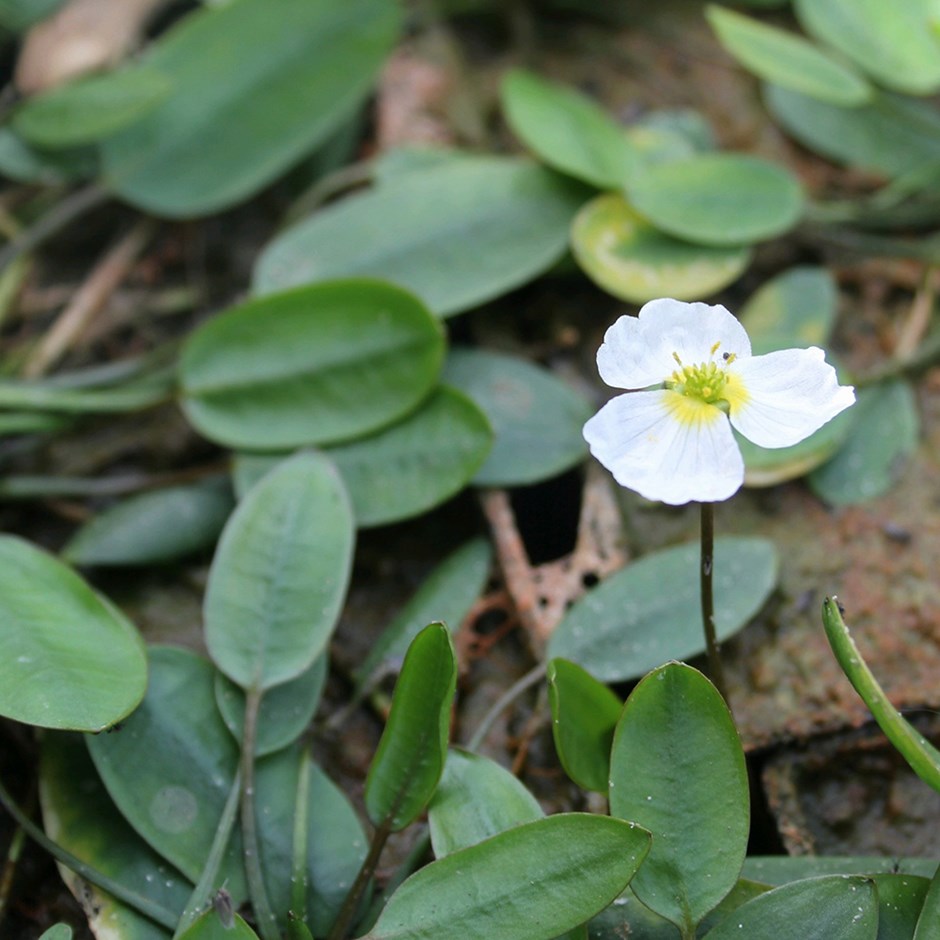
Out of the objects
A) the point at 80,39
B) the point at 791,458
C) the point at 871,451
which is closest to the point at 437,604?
the point at 791,458

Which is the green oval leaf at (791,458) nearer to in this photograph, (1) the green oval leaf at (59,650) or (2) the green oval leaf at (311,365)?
(2) the green oval leaf at (311,365)

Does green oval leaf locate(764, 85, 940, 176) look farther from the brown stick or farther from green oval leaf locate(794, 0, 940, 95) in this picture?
the brown stick

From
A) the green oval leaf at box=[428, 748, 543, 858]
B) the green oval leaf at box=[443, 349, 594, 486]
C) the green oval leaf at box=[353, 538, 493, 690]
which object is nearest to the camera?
the green oval leaf at box=[428, 748, 543, 858]

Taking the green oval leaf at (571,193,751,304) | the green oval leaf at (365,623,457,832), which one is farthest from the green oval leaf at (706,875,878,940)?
the green oval leaf at (571,193,751,304)

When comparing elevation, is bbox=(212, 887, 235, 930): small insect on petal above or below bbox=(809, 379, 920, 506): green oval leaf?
above

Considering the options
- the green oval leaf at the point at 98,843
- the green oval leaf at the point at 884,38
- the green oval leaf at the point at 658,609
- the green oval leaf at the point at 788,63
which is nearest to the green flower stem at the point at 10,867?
the green oval leaf at the point at 98,843

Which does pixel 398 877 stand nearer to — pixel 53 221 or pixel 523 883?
pixel 523 883
